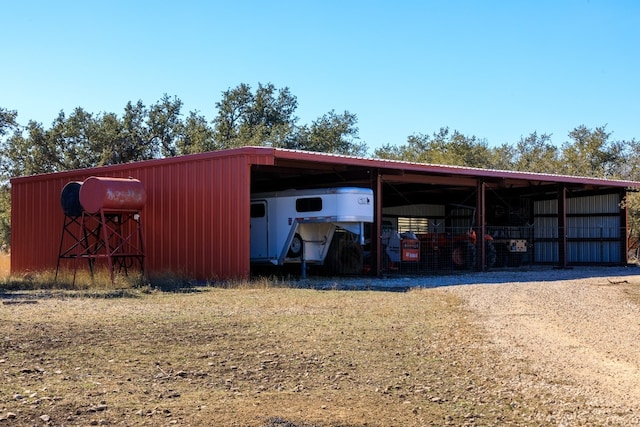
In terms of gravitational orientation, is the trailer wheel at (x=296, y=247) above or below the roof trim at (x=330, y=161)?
below

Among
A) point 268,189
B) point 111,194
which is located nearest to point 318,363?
point 111,194

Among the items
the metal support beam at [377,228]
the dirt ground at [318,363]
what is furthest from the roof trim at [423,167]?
the dirt ground at [318,363]

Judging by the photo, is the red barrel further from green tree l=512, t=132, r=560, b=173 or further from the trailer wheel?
green tree l=512, t=132, r=560, b=173

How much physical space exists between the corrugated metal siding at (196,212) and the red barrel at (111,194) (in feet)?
3.92

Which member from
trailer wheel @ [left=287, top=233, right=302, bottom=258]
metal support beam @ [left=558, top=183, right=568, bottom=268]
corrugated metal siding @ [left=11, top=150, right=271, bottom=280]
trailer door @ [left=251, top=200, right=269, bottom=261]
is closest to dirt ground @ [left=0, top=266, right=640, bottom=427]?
corrugated metal siding @ [left=11, top=150, right=271, bottom=280]

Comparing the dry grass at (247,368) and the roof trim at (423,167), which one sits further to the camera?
the roof trim at (423,167)

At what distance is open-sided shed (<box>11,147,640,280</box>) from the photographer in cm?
2025

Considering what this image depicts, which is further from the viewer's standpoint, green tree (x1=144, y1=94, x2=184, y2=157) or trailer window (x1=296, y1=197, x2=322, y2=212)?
green tree (x1=144, y1=94, x2=184, y2=157)

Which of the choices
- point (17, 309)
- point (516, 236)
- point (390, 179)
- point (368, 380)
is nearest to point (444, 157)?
point (516, 236)

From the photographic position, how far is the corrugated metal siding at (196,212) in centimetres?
1992

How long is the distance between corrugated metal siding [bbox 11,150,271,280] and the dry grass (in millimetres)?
6762

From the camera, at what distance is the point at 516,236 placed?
1184 inches

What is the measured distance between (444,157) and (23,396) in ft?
150

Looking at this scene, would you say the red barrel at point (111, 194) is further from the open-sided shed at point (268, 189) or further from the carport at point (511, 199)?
the carport at point (511, 199)
